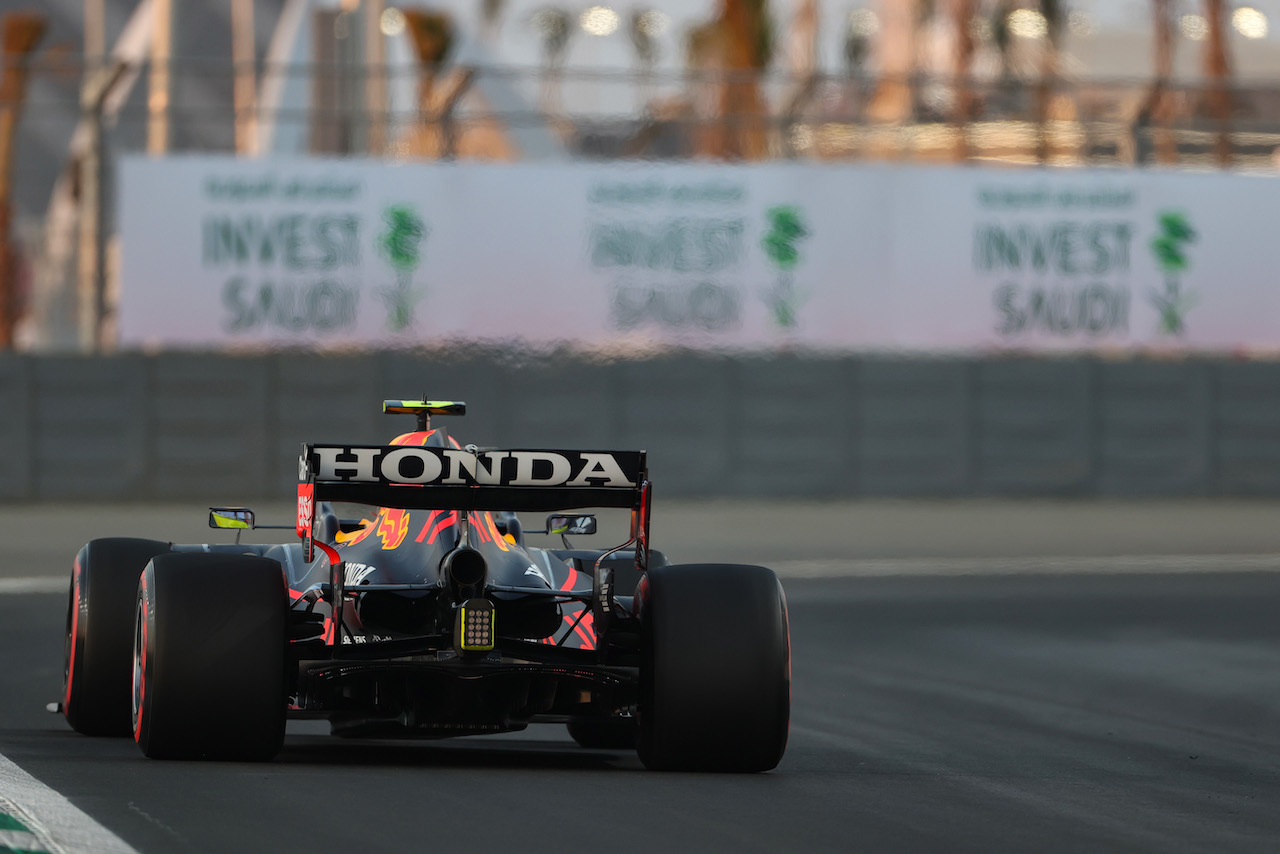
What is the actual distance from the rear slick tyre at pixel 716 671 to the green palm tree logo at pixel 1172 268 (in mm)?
19796

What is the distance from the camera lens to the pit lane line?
18.1 meters

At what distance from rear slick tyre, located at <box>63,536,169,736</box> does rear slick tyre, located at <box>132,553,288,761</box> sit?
40.3 inches

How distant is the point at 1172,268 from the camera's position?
1047 inches

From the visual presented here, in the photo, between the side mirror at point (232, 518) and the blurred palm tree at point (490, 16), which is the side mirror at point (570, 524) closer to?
the side mirror at point (232, 518)

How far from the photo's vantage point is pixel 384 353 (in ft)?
78.8

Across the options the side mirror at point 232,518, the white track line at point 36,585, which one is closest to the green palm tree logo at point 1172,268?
the white track line at point 36,585

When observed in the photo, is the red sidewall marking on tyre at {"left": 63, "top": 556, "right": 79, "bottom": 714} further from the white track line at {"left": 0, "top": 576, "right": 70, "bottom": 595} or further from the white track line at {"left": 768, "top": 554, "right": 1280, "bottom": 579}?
the white track line at {"left": 768, "top": 554, "right": 1280, "bottom": 579}

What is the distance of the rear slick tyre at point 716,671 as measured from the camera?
7438mm

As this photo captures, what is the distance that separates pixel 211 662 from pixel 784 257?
63.0 feet

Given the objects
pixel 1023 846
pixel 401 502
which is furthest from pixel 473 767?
pixel 1023 846

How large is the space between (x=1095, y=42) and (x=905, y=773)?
60.5 meters

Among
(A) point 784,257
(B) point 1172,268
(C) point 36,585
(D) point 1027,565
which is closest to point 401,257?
(A) point 784,257

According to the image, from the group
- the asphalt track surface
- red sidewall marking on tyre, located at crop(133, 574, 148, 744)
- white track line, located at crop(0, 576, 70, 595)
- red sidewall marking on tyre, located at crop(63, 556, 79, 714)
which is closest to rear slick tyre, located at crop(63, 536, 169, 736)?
red sidewall marking on tyre, located at crop(63, 556, 79, 714)

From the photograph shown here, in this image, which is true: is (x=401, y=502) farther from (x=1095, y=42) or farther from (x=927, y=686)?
(x=1095, y=42)
